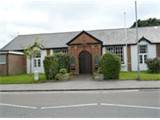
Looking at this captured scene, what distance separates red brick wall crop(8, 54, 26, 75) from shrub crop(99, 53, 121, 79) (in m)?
14.0

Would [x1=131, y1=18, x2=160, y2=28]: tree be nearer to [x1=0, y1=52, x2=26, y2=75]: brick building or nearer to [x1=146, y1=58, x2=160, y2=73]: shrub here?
[x1=146, y1=58, x2=160, y2=73]: shrub

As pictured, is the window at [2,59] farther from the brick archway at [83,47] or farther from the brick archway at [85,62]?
the brick archway at [85,62]

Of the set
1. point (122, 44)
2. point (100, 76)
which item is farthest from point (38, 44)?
point (100, 76)

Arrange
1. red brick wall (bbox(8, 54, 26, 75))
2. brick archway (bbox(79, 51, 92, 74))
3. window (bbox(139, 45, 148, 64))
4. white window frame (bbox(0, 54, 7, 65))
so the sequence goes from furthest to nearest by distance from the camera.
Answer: red brick wall (bbox(8, 54, 26, 75)), white window frame (bbox(0, 54, 7, 65)), brick archway (bbox(79, 51, 92, 74)), window (bbox(139, 45, 148, 64))

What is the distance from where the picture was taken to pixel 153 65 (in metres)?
32.7

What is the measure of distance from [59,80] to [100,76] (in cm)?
363

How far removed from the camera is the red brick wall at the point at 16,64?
36.9 m

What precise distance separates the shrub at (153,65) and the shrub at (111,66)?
23.6 feet

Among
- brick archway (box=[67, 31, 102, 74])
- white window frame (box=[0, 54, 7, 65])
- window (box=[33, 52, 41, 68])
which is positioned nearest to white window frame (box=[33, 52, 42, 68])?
window (box=[33, 52, 41, 68])

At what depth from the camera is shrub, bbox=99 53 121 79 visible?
26741mm

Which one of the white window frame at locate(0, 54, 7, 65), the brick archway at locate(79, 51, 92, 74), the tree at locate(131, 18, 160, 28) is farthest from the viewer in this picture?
the tree at locate(131, 18, 160, 28)

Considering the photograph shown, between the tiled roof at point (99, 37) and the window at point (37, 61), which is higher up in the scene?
the tiled roof at point (99, 37)

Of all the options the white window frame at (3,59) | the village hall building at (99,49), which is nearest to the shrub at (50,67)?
the village hall building at (99,49)

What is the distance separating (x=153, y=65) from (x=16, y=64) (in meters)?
16.3
